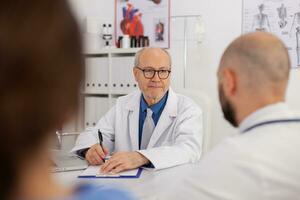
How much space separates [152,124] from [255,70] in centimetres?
102

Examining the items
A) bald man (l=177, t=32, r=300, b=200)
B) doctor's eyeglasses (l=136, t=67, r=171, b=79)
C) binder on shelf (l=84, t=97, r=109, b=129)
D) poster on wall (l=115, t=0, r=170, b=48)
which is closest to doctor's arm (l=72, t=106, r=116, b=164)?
doctor's eyeglasses (l=136, t=67, r=171, b=79)

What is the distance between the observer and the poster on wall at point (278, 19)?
119 inches

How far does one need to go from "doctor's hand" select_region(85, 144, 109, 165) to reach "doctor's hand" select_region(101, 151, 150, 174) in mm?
133

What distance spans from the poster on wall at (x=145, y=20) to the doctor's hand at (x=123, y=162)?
1.98 m

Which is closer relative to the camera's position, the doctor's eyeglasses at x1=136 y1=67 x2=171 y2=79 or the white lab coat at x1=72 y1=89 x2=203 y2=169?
the white lab coat at x1=72 y1=89 x2=203 y2=169

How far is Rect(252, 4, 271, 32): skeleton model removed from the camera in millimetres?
3117

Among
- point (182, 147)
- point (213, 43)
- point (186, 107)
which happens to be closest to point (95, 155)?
point (182, 147)

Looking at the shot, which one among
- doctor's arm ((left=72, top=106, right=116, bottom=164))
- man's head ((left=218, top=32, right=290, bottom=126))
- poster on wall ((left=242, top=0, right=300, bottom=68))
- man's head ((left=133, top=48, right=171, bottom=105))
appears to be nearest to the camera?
man's head ((left=218, top=32, right=290, bottom=126))

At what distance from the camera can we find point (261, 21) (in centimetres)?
313

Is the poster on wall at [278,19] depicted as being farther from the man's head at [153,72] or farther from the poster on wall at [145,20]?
the man's head at [153,72]

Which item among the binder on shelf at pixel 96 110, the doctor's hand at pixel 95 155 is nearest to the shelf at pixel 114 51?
the binder on shelf at pixel 96 110

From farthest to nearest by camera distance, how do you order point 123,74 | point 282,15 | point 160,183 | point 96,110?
point 96,110
point 123,74
point 282,15
point 160,183

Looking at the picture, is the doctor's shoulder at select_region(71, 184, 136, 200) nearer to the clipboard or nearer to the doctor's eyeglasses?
the clipboard

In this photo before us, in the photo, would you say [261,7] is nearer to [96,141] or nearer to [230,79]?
[96,141]
